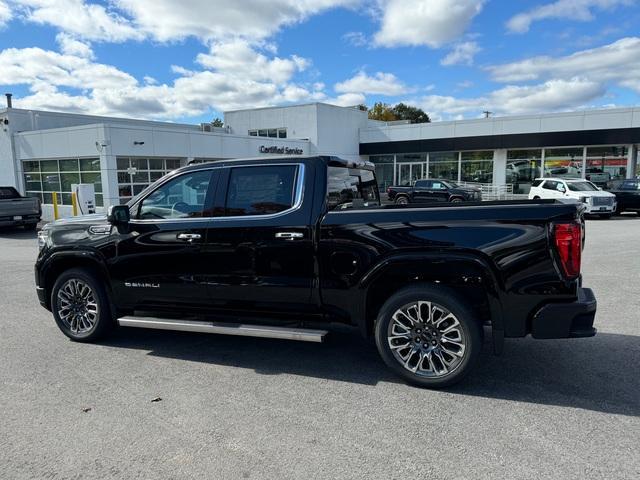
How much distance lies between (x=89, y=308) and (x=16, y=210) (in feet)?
49.4

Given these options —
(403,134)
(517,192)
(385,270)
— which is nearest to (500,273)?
(385,270)

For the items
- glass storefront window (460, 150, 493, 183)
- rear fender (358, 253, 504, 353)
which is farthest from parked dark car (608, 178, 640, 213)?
rear fender (358, 253, 504, 353)

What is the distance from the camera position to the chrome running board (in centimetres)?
434

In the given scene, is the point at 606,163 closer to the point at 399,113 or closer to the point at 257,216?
the point at 257,216

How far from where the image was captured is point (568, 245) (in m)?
3.71

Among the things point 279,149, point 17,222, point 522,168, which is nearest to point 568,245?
point 17,222

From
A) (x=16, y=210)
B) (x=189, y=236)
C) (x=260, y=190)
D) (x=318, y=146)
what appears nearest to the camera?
(x=260, y=190)

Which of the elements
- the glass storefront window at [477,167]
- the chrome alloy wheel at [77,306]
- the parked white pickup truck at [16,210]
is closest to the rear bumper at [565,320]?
the chrome alloy wheel at [77,306]

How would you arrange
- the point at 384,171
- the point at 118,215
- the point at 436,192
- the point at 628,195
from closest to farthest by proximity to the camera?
the point at 118,215 < the point at 628,195 < the point at 436,192 < the point at 384,171

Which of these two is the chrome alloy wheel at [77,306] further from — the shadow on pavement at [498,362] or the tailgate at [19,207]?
the tailgate at [19,207]

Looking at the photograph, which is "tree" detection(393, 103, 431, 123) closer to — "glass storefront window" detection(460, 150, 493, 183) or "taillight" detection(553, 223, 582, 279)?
"glass storefront window" detection(460, 150, 493, 183)

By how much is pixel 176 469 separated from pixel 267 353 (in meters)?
2.09

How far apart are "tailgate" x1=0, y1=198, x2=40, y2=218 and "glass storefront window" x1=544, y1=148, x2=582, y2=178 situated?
27.8m

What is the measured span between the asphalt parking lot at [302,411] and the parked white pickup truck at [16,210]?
14.1m
